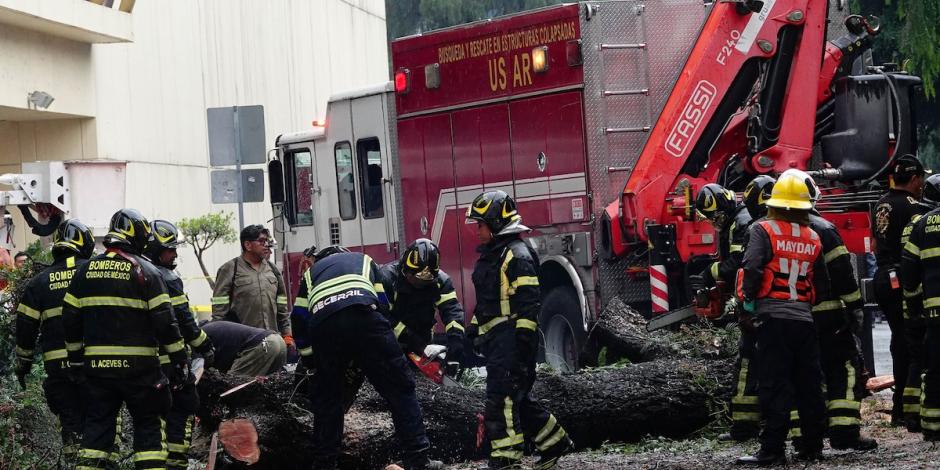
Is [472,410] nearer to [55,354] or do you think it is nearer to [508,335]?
[508,335]

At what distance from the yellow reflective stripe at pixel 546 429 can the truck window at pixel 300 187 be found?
25.3 feet

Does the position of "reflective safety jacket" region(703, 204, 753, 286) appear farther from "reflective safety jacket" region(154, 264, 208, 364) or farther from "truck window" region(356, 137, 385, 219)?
"truck window" region(356, 137, 385, 219)

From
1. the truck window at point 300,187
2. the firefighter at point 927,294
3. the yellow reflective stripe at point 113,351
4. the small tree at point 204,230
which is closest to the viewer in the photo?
the yellow reflective stripe at point 113,351

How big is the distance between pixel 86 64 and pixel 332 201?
686cm

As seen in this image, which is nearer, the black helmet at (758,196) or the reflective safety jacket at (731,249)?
the reflective safety jacket at (731,249)

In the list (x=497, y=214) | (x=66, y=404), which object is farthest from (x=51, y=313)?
(x=497, y=214)

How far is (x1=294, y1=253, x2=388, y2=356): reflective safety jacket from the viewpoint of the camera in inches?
347

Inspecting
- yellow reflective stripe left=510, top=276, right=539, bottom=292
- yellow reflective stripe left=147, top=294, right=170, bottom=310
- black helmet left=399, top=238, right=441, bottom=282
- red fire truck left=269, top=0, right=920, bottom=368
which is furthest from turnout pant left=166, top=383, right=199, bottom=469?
red fire truck left=269, top=0, right=920, bottom=368

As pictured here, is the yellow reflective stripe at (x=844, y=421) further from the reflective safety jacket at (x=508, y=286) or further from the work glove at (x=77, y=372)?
the work glove at (x=77, y=372)

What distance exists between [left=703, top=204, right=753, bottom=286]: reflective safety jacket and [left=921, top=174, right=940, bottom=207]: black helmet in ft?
3.68

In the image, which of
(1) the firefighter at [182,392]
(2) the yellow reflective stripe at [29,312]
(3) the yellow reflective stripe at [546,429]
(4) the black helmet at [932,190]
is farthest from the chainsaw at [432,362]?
(4) the black helmet at [932,190]

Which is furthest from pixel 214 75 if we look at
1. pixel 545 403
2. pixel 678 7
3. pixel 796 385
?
pixel 796 385

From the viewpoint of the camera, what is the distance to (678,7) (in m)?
12.8

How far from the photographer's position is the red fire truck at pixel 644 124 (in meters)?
12.0
